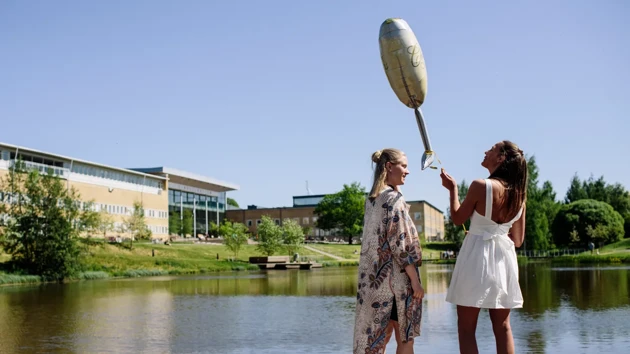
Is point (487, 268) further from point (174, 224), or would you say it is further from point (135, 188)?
point (174, 224)

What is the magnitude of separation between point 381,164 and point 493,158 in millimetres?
973

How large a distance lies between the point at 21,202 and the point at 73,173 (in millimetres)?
36827

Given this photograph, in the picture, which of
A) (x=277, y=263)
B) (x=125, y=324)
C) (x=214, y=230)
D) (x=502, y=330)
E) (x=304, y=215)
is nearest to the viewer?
(x=502, y=330)

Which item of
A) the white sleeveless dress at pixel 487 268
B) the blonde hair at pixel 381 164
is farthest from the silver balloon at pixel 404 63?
the white sleeveless dress at pixel 487 268

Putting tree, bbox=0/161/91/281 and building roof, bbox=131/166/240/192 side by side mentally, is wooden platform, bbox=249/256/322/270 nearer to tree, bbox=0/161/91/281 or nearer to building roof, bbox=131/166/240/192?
tree, bbox=0/161/91/281

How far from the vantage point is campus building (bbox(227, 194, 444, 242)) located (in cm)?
13038

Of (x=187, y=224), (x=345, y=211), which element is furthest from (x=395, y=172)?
(x=345, y=211)

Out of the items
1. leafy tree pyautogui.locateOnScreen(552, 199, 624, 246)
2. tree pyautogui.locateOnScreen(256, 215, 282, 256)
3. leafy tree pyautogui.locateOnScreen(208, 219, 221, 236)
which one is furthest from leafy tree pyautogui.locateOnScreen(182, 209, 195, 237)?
leafy tree pyautogui.locateOnScreen(552, 199, 624, 246)

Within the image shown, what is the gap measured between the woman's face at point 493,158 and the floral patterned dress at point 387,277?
31.5 inches

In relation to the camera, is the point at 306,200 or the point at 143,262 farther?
the point at 306,200

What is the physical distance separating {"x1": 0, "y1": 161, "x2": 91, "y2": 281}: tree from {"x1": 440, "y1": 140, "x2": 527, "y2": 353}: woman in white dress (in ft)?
123

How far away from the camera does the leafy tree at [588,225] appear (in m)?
70.2

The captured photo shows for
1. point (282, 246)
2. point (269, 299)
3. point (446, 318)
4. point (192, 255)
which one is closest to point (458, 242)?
point (282, 246)

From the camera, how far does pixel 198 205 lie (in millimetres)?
118250
